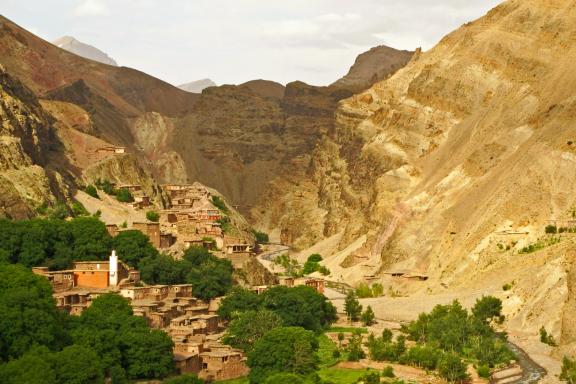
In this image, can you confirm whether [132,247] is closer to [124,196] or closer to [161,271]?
[161,271]

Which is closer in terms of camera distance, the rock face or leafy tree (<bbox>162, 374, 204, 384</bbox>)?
leafy tree (<bbox>162, 374, 204, 384</bbox>)

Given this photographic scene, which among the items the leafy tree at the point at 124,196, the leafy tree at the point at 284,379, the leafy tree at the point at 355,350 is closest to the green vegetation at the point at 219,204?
the leafy tree at the point at 124,196

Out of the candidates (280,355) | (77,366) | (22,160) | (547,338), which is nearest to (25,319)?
(77,366)

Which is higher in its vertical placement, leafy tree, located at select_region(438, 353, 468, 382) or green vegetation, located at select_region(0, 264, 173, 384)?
green vegetation, located at select_region(0, 264, 173, 384)

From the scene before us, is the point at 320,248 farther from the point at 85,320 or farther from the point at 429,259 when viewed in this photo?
the point at 85,320

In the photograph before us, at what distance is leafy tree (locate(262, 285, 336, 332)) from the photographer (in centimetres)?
7969

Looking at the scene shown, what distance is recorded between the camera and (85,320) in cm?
6406

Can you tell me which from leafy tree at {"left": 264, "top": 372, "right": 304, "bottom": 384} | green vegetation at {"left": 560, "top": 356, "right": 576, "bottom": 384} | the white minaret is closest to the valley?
green vegetation at {"left": 560, "top": 356, "right": 576, "bottom": 384}

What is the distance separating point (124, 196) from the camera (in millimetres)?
108000

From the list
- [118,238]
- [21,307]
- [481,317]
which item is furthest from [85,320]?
[481,317]

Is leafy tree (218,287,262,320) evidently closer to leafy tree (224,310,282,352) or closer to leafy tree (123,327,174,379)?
leafy tree (224,310,282,352)

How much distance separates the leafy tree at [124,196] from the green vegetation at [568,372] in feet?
169

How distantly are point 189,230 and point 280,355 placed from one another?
34.4 meters

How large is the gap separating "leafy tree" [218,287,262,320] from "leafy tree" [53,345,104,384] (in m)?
21.3
